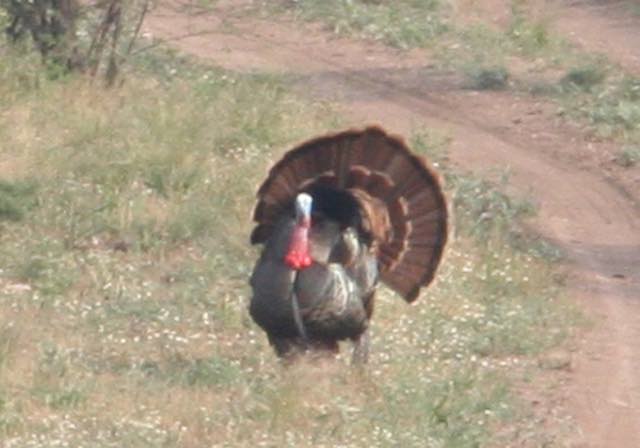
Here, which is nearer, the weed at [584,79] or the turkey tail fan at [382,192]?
the turkey tail fan at [382,192]

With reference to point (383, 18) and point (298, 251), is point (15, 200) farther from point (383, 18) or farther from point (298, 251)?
point (383, 18)

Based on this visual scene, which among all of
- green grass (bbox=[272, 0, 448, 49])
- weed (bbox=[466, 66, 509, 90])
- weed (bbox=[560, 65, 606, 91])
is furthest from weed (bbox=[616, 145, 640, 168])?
green grass (bbox=[272, 0, 448, 49])

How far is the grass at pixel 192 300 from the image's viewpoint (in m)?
8.09

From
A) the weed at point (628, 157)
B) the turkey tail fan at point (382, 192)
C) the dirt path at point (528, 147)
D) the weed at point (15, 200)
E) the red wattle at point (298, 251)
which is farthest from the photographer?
the weed at point (628, 157)

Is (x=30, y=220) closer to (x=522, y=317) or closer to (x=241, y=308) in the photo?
(x=241, y=308)

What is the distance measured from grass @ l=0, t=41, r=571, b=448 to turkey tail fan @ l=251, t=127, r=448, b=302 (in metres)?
0.45

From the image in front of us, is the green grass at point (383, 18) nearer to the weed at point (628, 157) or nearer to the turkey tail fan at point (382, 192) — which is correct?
the weed at point (628, 157)

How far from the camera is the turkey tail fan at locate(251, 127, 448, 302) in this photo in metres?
9.08

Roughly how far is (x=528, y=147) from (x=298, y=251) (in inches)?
278

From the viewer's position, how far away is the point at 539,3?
20.9 meters

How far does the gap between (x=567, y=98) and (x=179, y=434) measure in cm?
951

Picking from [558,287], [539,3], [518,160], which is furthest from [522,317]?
[539,3]

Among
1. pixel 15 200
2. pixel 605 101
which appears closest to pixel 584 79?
pixel 605 101

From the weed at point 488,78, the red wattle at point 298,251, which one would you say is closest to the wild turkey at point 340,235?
the red wattle at point 298,251
